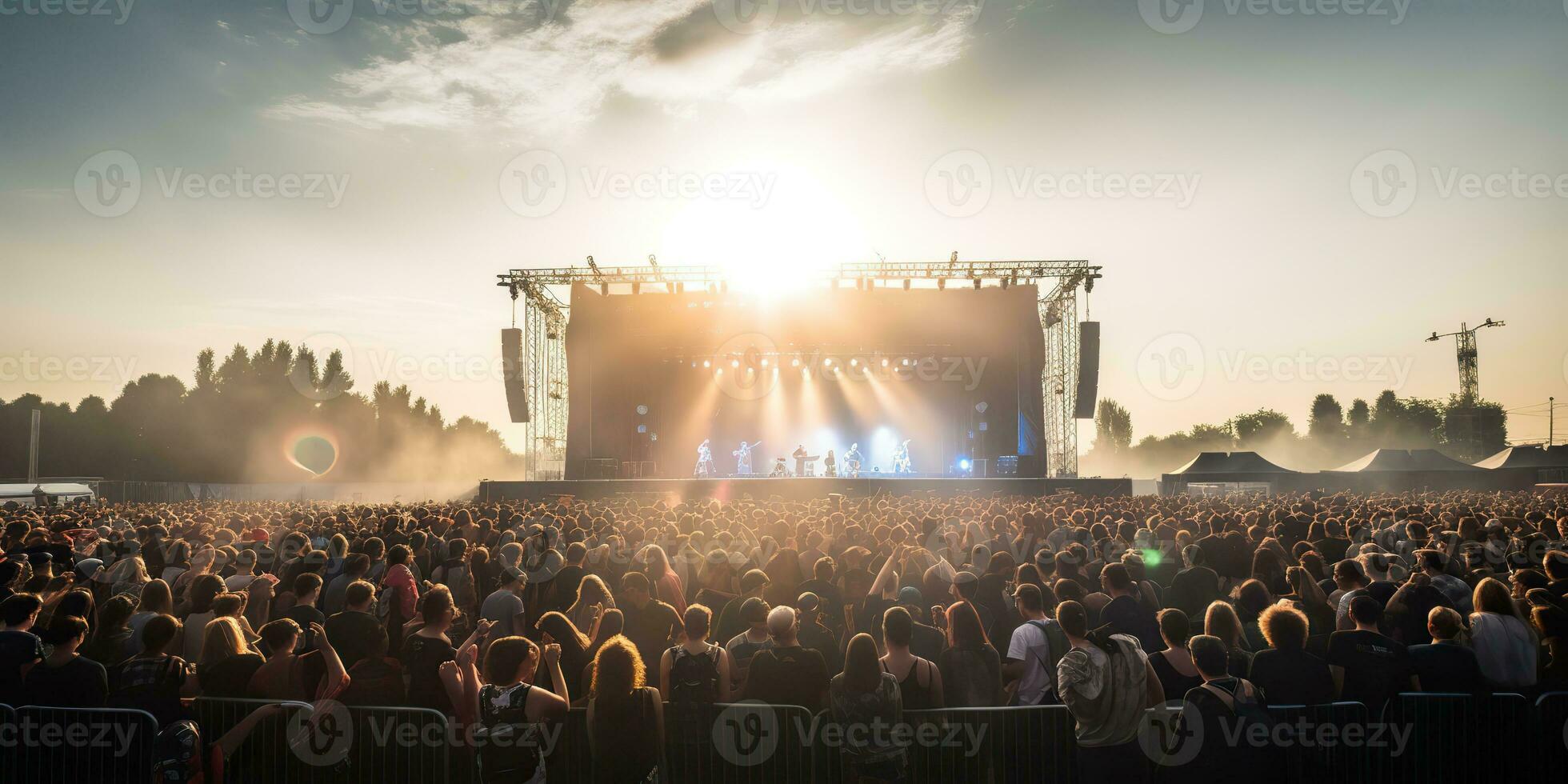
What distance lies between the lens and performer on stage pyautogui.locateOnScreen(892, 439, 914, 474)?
3033cm

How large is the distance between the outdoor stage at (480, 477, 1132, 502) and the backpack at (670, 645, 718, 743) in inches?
714

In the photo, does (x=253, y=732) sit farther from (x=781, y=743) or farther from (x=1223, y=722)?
(x=1223, y=722)

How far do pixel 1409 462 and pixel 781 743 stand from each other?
1538 inches

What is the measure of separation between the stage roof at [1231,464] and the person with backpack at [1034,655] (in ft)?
98.2

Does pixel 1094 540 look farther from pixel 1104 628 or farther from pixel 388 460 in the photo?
pixel 388 460

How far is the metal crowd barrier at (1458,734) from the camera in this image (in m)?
4.39

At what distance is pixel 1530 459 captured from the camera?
3353 cm

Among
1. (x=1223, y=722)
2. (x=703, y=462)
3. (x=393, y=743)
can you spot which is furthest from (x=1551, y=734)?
(x=703, y=462)

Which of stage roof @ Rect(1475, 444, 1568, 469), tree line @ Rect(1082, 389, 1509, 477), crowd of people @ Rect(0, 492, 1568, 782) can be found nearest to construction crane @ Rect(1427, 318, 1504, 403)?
tree line @ Rect(1082, 389, 1509, 477)

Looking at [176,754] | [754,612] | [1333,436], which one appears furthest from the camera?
[1333,436]

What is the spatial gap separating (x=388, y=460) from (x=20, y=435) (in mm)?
30799

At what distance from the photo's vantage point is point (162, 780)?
12.3ft

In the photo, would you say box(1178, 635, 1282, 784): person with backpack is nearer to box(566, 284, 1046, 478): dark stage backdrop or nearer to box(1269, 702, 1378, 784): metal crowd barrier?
box(1269, 702, 1378, 784): metal crowd barrier

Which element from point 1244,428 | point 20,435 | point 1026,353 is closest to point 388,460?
point 20,435
